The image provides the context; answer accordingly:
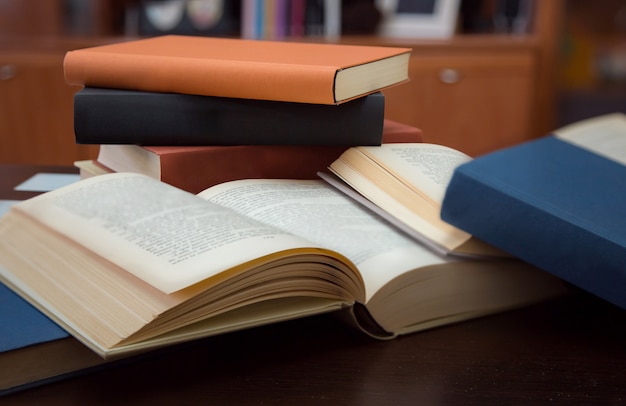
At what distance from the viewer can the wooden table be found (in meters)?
0.45

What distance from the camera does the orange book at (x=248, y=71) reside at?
63cm

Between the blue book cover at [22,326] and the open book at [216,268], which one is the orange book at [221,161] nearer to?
the open book at [216,268]

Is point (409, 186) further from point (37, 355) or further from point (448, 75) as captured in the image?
point (448, 75)

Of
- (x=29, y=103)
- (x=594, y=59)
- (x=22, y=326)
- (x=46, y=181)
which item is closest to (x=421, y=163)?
(x=22, y=326)

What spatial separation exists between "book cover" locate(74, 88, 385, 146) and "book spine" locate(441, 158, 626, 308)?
5.3 inches

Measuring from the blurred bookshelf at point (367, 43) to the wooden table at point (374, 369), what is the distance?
4.90ft

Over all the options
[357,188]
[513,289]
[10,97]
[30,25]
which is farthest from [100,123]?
[30,25]

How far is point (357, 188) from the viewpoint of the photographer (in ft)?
2.04

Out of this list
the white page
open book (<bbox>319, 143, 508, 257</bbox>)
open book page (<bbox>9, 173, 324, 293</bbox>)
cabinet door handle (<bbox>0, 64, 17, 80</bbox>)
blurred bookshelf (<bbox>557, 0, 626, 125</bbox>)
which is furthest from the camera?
blurred bookshelf (<bbox>557, 0, 626, 125</bbox>)

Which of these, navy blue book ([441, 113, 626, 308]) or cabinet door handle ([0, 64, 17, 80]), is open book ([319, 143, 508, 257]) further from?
cabinet door handle ([0, 64, 17, 80])

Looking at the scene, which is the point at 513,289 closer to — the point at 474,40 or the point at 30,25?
the point at 474,40

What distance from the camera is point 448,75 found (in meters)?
2.10

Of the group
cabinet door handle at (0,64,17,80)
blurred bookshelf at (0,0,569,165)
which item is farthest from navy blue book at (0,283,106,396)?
cabinet door handle at (0,64,17,80)

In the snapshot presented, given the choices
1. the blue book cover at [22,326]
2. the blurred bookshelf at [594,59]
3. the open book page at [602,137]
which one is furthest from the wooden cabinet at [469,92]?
the blue book cover at [22,326]
